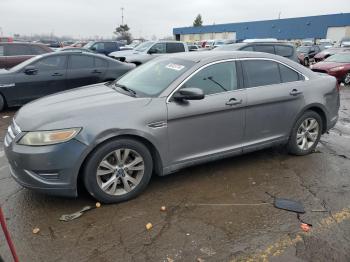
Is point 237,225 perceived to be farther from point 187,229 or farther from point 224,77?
point 224,77

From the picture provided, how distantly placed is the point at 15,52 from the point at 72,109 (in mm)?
9125

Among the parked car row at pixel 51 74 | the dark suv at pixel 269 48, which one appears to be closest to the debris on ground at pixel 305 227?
the parked car row at pixel 51 74

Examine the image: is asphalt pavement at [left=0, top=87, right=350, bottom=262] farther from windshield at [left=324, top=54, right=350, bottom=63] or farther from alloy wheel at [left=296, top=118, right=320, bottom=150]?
windshield at [left=324, top=54, right=350, bottom=63]

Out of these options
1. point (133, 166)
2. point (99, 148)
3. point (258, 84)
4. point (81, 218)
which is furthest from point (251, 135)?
point (81, 218)

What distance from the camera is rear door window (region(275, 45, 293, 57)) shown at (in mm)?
10742

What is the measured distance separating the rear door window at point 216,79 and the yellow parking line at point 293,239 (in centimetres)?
188

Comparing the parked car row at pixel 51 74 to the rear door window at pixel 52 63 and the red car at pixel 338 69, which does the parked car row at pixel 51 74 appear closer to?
the rear door window at pixel 52 63

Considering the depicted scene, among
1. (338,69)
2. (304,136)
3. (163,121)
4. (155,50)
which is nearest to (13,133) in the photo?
(163,121)

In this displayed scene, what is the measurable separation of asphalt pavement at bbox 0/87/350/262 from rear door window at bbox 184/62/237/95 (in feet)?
3.78

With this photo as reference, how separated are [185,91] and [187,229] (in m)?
1.50

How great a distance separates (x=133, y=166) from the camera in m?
3.61

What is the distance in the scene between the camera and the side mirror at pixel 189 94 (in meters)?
3.66

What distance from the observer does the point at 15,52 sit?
1113 cm

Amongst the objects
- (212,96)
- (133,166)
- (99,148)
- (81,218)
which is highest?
(212,96)
